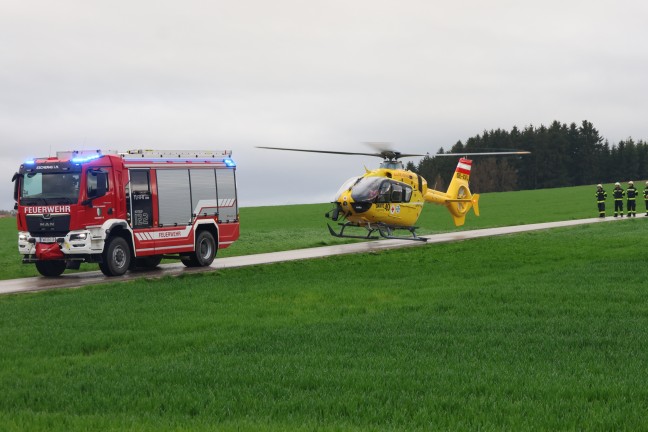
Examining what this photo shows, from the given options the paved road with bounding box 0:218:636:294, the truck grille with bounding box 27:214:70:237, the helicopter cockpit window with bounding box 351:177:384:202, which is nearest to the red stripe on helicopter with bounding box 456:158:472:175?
the paved road with bounding box 0:218:636:294

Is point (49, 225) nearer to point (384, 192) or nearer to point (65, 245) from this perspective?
point (65, 245)

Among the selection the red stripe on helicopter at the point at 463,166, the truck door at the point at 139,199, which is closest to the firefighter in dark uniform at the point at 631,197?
the red stripe on helicopter at the point at 463,166

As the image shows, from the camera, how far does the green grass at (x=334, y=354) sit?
750 centimetres

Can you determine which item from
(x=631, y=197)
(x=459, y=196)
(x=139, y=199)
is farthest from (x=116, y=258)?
(x=631, y=197)

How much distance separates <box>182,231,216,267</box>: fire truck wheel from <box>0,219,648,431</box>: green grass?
518 centimetres

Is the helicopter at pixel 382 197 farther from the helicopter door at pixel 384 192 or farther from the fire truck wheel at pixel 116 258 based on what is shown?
the fire truck wheel at pixel 116 258

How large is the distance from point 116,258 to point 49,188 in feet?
7.54

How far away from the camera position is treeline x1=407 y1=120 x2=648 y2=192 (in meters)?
129

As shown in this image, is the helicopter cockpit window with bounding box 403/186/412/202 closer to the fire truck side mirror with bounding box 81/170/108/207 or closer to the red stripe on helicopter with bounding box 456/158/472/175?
the red stripe on helicopter with bounding box 456/158/472/175

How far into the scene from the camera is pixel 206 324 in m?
12.8

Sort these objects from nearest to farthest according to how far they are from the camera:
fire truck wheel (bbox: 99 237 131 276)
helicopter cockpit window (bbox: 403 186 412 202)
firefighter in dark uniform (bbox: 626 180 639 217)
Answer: fire truck wheel (bbox: 99 237 131 276) < helicopter cockpit window (bbox: 403 186 412 202) < firefighter in dark uniform (bbox: 626 180 639 217)

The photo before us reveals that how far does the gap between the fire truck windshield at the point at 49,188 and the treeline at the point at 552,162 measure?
352 ft

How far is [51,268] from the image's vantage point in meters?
22.6

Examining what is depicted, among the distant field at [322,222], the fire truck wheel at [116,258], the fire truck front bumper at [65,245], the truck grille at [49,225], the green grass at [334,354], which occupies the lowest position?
the distant field at [322,222]
